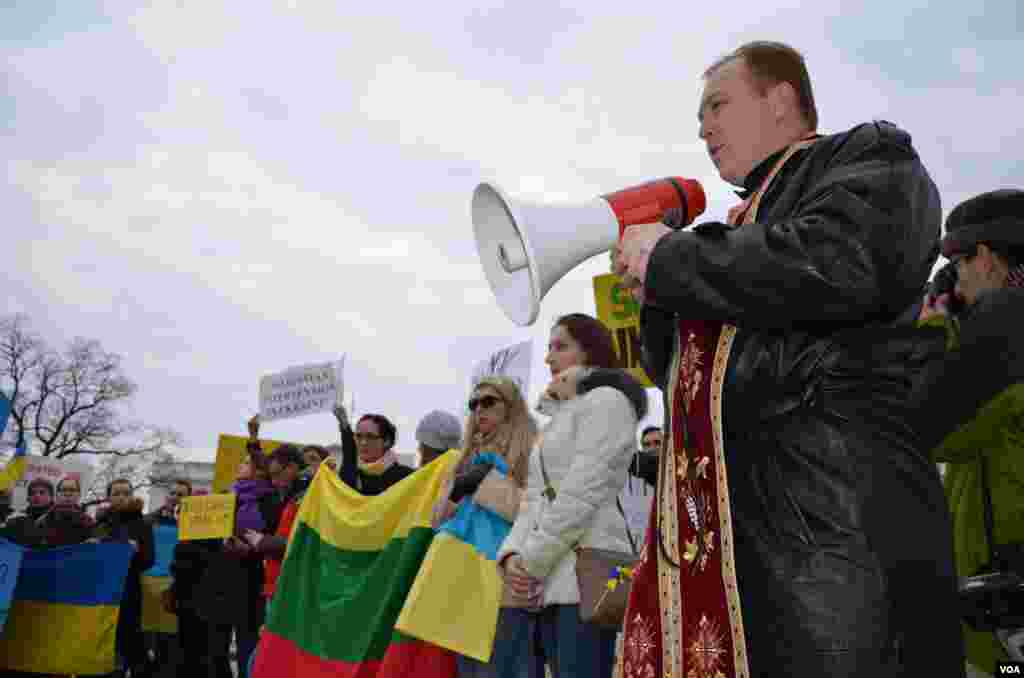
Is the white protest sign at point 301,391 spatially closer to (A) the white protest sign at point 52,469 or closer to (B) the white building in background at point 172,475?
(A) the white protest sign at point 52,469

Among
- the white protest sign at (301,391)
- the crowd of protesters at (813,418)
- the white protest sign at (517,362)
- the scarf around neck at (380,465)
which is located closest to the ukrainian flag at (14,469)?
the white protest sign at (301,391)

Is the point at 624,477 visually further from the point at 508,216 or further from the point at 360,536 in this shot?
the point at 360,536

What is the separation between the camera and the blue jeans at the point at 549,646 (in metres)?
3.95

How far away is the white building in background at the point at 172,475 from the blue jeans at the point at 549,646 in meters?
23.8

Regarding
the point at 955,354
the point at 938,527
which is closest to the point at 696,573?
the point at 938,527

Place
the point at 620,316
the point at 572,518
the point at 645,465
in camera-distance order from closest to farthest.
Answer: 1. the point at 572,518
2. the point at 645,465
3. the point at 620,316

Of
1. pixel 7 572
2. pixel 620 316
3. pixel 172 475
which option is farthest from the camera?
pixel 172 475

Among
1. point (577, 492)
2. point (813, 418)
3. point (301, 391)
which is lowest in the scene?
point (577, 492)

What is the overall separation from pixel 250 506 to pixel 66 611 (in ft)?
5.29

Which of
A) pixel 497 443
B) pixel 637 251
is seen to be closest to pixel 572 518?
pixel 497 443

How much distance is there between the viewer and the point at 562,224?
1.96 meters

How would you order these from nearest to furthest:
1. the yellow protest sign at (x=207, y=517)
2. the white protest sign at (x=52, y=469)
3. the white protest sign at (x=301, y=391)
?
the yellow protest sign at (x=207, y=517)
the white protest sign at (x=301, y=391)
the white protest sign at (x=52, y=469)

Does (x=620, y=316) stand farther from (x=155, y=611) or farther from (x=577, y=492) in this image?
(x=155, y=611)

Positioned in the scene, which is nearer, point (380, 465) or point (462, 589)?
point (462, 589)
